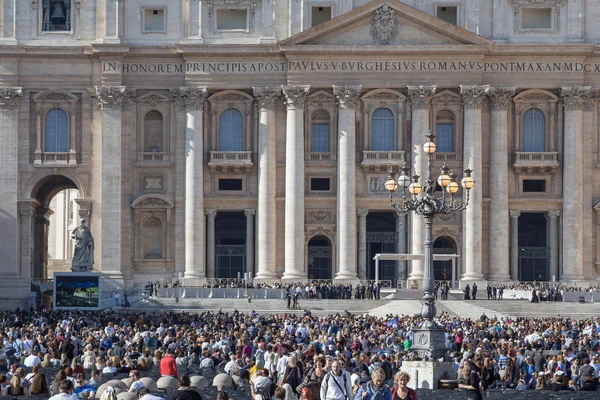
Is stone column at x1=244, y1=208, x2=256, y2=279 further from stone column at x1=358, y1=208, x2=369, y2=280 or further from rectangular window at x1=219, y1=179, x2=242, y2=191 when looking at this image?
stone column at x1=358, y1=208, x2=369, y2=280

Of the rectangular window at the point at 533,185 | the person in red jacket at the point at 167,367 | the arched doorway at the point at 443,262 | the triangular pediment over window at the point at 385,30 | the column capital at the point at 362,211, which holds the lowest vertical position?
the person in red jacket at the point at 167,367

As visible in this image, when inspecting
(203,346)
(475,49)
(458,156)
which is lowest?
(203,346)

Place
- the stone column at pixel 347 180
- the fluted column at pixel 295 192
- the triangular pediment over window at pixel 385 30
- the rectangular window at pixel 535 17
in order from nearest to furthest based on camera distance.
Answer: the triangular pediment over window at pixel 385 30 < the stone column at pixel 347 180 < the fluted column at pixel 295 192 < the rectangular window at pixel 535 17

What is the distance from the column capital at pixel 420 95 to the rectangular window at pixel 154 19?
16.2 meters

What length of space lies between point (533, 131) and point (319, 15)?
49.9 feet

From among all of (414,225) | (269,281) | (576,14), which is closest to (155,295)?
(269,281)

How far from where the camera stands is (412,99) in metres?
93.1

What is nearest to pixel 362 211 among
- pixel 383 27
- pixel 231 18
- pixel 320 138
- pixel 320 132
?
pixel 320 138

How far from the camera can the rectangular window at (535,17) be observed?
94.7 meters

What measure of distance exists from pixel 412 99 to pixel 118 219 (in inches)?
772

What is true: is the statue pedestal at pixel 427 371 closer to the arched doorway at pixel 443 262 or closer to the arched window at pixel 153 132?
the arched doorway at pixel 443 262

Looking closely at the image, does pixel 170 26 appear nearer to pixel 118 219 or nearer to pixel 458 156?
pixel 118 219

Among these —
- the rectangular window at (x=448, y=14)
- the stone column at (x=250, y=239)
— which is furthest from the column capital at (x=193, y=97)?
the rectangular window at (x=448, y=14)

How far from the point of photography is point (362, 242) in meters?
94.2
